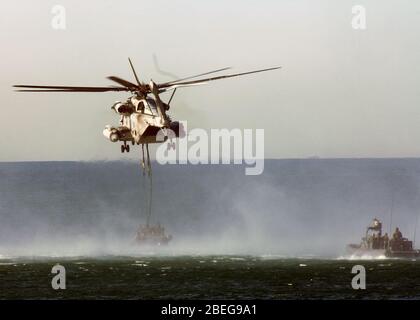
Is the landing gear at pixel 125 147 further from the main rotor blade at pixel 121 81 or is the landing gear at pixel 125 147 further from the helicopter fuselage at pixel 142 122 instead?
the main rotor blade at pixel 121 81

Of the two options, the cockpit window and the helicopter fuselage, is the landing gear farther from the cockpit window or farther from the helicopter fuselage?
the cockpit window

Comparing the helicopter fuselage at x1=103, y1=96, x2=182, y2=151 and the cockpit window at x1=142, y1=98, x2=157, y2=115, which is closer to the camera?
the helicopter fuselage at x1=103, y1=96, x2=182, y2=151

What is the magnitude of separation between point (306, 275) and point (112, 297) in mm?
46356

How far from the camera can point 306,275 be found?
595ft

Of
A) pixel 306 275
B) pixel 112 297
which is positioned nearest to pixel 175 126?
pixel 112 297

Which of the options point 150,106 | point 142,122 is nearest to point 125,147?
point 142,122

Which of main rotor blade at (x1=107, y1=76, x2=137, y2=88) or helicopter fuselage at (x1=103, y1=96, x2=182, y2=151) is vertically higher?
main rotor blade at (x1=107, y1=76, x2=137, y2=88)

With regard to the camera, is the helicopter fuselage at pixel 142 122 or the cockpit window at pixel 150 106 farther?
Result: the cockpit window at pixel 150 106

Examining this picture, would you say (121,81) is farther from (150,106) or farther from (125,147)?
(125,147)

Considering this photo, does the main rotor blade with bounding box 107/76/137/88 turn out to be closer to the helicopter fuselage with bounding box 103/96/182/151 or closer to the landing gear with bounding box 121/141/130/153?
the helicopter fuselage with bounding box 103/96/182/151

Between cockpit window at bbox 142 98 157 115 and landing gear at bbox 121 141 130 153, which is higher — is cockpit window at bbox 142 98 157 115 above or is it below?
above

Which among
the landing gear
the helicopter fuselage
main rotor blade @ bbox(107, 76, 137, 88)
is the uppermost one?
main rotor blade @ bbox(107, 76, 137, 88)
